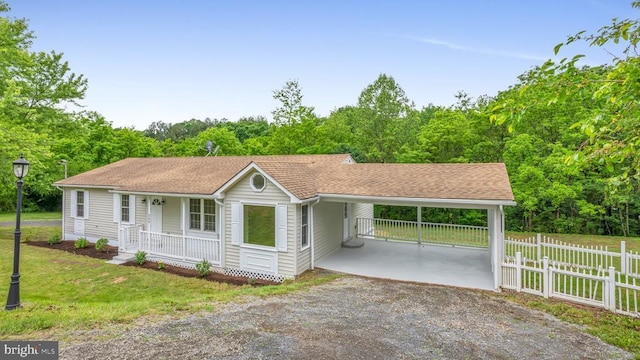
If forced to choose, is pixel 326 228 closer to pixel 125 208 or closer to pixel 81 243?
pixel 125 208

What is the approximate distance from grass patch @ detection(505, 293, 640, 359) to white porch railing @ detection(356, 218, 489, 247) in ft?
18.9

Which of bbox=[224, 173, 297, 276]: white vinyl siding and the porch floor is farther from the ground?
bbox=[224, 173, 297, 276]: white vinyl siding

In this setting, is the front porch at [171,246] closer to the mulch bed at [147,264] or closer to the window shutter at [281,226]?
the mulch bed at [147,264]

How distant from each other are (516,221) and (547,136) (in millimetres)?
5478

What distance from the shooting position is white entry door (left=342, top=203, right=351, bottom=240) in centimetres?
1377

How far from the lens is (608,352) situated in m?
5.14

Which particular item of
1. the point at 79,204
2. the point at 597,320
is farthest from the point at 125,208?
the point at 597,320

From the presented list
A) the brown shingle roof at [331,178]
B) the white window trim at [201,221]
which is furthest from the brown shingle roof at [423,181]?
the white window trim at [201,221]

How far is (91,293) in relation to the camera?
909 cm

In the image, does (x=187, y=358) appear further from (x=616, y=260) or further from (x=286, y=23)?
(x=286, y=23)

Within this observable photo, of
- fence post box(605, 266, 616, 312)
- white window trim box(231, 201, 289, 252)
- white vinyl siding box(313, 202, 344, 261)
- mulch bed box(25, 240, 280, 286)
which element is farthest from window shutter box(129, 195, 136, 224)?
fence post box(605, 266, 616, 312)

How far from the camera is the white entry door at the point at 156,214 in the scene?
13289 millimetres

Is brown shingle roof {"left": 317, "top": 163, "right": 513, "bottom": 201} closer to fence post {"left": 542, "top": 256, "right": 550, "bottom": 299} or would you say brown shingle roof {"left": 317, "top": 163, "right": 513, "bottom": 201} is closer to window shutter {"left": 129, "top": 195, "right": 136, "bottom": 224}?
fence post {"left": 542, "top": 256, "right": 550, "bottom": 299}

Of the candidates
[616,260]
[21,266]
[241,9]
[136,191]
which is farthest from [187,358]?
[241,9]
